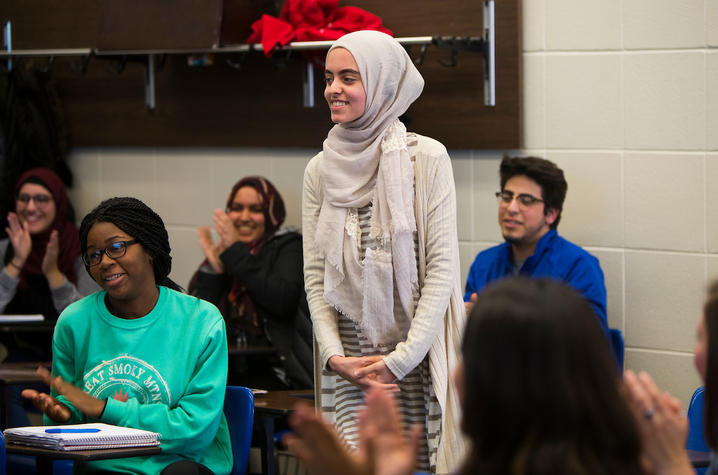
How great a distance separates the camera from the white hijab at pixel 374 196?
2.48 m

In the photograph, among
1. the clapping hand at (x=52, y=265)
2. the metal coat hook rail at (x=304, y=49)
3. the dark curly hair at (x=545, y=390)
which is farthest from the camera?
the clapping hand at (x=52, y=265)

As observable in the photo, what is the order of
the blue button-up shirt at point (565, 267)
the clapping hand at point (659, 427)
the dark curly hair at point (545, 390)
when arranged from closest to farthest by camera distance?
1. the dark curly hair at point (545, 390)
2. the clapping hand at point (659, 427)
3. the blue button-up shirt at point (565, 267)

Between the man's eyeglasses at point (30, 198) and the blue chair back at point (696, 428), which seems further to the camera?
the man's eyeglasses at point (30, 198)

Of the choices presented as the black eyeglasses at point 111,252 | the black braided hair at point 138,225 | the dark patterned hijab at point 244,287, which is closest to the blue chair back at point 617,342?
the dark patterned hijab at point 244,287

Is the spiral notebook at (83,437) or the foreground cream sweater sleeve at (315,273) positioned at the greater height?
the foreground cream sweater sleeve at (315,273)

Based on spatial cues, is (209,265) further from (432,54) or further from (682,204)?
(682,204)

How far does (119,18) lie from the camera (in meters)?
4.29

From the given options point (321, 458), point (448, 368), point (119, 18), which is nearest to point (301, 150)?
point (119, 18)

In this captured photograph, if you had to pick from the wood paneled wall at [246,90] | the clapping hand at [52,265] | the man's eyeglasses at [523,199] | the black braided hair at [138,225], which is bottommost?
the clapping hand at [52,265]

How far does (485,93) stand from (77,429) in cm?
212

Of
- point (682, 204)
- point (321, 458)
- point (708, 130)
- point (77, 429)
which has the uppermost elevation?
point (708, 130)

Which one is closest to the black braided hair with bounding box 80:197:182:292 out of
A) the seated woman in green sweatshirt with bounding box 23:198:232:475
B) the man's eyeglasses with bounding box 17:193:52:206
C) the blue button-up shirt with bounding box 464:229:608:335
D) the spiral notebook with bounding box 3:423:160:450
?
the seated woman in green sweatshirt with bounding box 23:198:232:475

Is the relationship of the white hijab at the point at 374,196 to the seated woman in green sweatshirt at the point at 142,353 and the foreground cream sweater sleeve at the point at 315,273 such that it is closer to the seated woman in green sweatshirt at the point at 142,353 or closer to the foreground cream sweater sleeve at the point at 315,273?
the foreground cream sweater sleeve at the point at 315,273

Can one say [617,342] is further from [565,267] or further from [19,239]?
[19,239]
